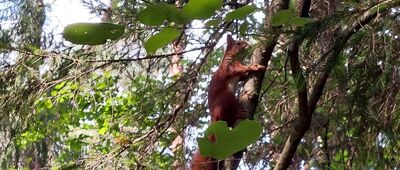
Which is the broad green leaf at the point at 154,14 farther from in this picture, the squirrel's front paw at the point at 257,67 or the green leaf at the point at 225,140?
the squirrel's front paw at the point at 257,67

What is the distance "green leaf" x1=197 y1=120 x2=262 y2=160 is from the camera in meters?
0.70

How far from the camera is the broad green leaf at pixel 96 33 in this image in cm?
76

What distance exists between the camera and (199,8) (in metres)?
0.78

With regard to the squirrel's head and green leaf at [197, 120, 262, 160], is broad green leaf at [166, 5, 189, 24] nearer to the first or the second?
green leaf at [197, 120, 262, 160]

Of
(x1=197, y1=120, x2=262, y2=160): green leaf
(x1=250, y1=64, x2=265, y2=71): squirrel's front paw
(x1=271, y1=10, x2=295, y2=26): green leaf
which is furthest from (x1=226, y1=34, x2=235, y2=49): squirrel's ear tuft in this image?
(x1=197, y1=120, x2=262, y2=160): green leaf

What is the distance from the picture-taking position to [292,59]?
1647mm

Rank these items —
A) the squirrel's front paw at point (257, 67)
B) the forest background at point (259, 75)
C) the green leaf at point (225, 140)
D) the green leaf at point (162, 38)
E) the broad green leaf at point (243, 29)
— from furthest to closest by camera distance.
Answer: the squirrel's front paw at point (257, 67) < the forest background at point (259, 75) < the broad green leaf at point (243, 29) < the green leaf at point (162, 38) < the green leaf at point (225, 140)

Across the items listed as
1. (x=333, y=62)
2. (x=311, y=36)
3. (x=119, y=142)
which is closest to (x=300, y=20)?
(x=311, y=36)

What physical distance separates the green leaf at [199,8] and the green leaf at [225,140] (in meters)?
0.16

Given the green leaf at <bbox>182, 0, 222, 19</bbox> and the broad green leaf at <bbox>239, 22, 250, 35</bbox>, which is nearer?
the green leaf at <bbox>182, 0, 222, 19</bbox>

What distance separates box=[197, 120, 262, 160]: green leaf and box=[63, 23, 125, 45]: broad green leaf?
0.17 m

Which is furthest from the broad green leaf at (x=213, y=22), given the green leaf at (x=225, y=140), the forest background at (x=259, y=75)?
the green leaf at (x=225, y=140)

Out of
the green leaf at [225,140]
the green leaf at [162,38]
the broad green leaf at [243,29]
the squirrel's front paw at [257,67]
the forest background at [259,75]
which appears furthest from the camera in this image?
the squirrel's front paw at [257,67]

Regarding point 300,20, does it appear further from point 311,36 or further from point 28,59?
point 28,59
